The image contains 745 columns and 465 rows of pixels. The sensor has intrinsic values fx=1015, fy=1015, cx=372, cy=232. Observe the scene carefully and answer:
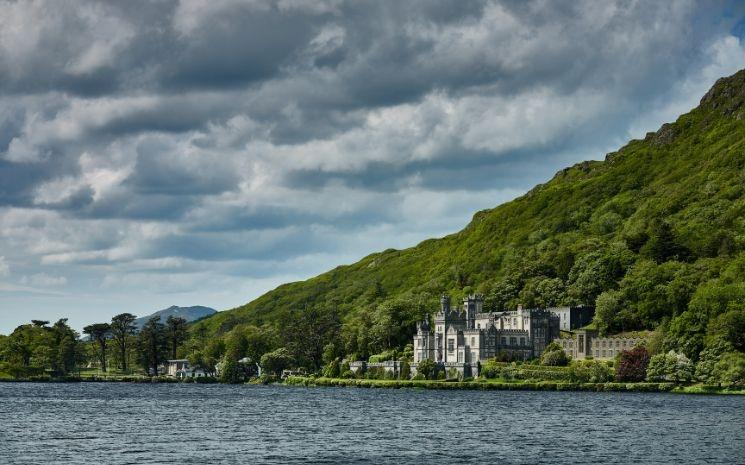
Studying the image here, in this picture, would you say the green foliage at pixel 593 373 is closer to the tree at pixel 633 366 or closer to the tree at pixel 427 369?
the tree at pixel 633 366

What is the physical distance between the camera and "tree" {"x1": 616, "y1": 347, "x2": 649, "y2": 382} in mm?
161000

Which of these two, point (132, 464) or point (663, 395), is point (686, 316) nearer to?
point (663, 395)

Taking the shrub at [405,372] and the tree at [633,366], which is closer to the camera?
the tree at [633,366]

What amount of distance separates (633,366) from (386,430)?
73139 mm

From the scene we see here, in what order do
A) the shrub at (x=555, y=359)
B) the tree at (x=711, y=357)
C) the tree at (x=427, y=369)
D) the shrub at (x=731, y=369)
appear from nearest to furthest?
the shrub at (x=731, y=369) → the tree at (x=711, y=357) → the shrub at (x=555, y=359) → the tree at (x=427, y=369)

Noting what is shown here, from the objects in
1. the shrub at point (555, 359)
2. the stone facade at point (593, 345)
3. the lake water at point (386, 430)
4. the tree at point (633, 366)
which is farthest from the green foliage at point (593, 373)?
the stone facade at point (593, 345)

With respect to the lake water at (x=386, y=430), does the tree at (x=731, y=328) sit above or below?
above

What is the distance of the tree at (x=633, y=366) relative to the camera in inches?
6339

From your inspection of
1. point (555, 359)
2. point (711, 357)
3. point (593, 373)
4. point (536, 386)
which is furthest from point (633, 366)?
point (555, 359)

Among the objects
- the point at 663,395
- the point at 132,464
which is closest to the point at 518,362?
the point at 663,395

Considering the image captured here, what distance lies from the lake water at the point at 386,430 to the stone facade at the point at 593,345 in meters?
33.9

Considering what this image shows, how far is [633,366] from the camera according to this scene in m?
161

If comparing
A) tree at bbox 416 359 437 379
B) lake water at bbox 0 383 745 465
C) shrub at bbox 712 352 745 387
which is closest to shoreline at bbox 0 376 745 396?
shrub at bbox 712 352 745 387

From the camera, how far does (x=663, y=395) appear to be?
146 m
